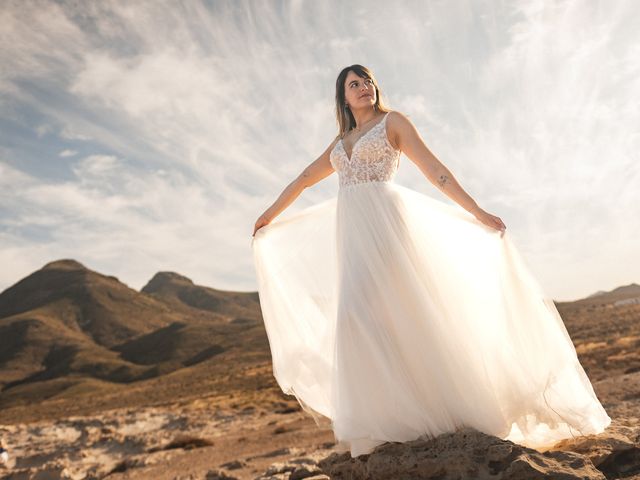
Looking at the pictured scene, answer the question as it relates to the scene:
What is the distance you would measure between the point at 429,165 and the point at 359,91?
2.96 feet

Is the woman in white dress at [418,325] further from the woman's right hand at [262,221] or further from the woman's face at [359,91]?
the woman's right hand at [262,221]

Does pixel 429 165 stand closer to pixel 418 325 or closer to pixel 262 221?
pixel 418 325

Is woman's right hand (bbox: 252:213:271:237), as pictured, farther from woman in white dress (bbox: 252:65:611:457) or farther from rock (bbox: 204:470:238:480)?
rock (bbox: 204:470:238:480)

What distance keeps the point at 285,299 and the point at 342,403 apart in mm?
1528

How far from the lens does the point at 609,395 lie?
8.39m

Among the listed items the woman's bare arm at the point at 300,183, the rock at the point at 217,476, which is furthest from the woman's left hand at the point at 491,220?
the rock at the point at 217,476

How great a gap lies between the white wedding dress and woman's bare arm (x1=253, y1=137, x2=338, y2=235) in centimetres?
32

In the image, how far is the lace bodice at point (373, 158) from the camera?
3.73m

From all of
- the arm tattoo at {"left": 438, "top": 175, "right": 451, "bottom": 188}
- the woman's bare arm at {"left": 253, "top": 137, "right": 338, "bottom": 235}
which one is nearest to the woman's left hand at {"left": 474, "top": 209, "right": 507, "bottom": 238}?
the arm tattoo at {"left": 438, "top": 175, "right": 451, "bottom": 188}

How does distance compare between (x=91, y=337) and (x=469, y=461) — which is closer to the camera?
(x=469, y=461)

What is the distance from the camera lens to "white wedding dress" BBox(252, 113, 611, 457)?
3.00 metres

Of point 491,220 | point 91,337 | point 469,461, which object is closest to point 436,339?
point 469,461

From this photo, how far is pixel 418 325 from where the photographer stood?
3.19m

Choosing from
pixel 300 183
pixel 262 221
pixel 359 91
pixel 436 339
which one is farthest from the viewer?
pixel 262 221
